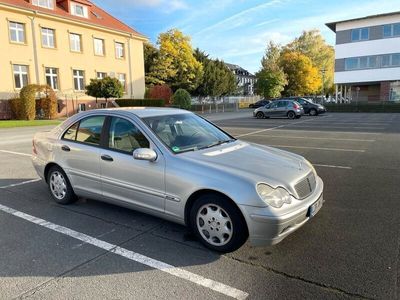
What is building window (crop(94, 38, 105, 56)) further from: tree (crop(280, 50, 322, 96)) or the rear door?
tree (crop(280, 50, 322, 96))

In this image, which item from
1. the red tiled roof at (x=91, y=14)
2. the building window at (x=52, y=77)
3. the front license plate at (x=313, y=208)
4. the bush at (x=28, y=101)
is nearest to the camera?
the front license plate at (x=313, y=208)

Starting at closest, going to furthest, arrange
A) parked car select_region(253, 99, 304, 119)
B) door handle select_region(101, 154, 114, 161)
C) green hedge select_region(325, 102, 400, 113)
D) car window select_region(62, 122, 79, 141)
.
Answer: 1. door handle select_region(101, 154, 114, 161)
2. car window select_region(62, 122, 79, 141)
3. parked car select_region(253, 99, 304, 119)
4. green hedge select_region(325, 102, 400, 113)

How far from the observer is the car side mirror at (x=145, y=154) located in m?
3.99

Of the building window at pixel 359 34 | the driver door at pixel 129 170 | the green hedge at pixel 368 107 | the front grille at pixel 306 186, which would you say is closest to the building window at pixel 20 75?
the driver door at pixel 129 170

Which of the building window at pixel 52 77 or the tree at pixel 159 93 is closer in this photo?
the building window at pixel 52 77

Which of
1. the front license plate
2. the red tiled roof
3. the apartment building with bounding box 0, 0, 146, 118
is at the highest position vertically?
the red tiled roof

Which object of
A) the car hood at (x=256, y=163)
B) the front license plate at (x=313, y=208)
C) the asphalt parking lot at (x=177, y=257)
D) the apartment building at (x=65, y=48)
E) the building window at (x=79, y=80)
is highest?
the apartment building at (x=65, y=48)

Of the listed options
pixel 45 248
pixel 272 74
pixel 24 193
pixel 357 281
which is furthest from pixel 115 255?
pixel 272 74

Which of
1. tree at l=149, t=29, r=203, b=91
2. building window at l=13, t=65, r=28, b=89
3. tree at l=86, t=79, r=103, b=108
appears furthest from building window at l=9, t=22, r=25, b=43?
tree at l=149, t=29, r=203, b=91

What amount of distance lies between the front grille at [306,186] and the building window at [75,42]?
33390 millimetres

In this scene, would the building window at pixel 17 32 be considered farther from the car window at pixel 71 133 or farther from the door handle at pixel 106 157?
the door handle at pixel 106 157

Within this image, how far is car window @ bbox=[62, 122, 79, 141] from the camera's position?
522 centimetres

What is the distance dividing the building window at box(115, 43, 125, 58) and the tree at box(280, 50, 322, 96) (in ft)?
108

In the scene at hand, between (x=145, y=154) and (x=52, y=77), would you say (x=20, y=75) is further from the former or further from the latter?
(x=145, y=154)
